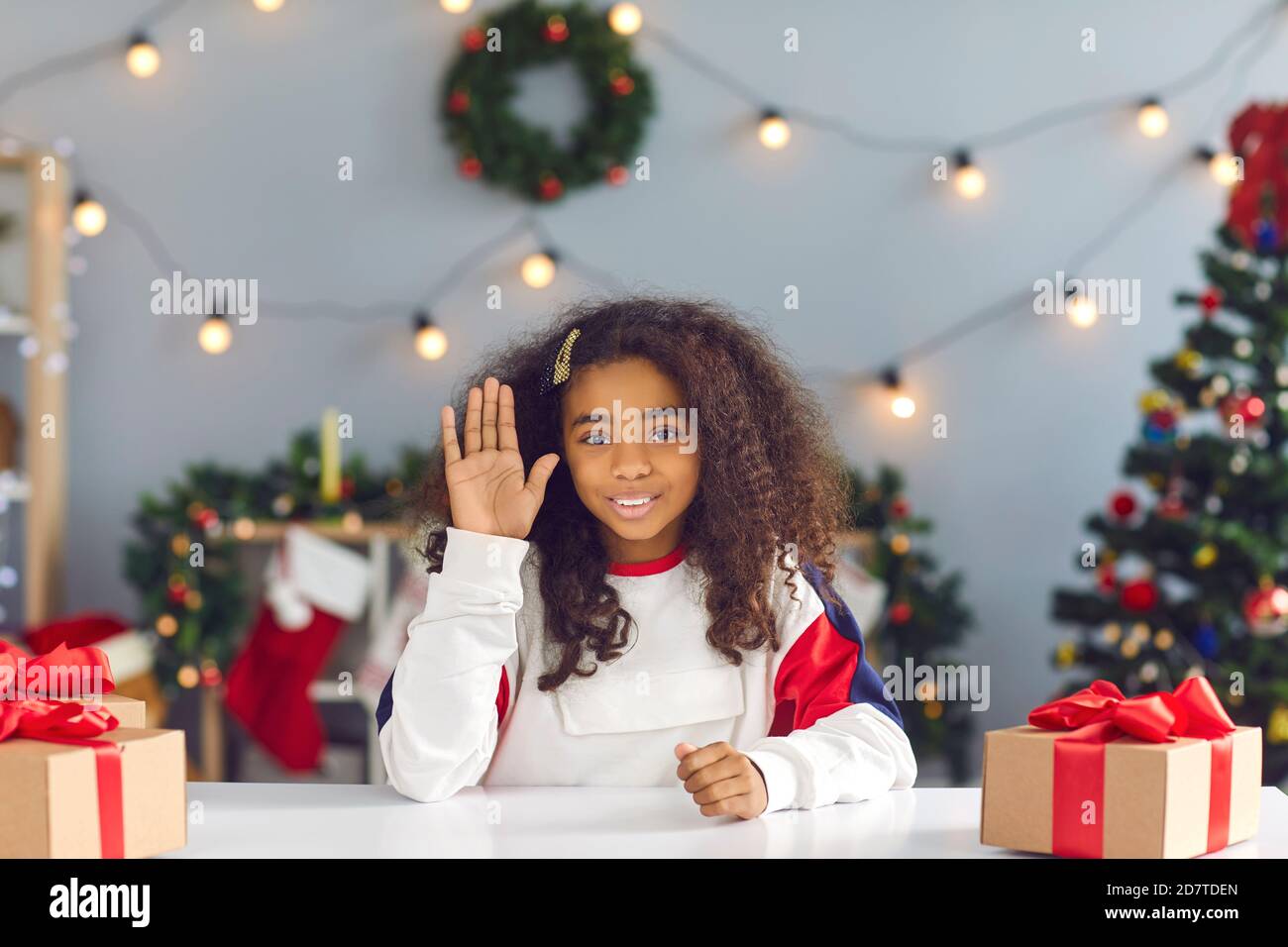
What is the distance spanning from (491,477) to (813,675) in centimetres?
40

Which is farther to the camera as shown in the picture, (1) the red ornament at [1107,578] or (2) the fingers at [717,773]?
(1) the red ornament at [1107,578]

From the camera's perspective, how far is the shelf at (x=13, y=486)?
11.8ft

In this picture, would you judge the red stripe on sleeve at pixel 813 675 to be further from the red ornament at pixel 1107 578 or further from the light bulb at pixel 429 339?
the light bulb at pixel 429 339

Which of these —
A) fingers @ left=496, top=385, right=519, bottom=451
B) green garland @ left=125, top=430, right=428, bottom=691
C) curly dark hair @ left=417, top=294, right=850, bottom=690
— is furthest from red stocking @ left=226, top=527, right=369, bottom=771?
fingers @ left=496, top=385, right=519, bottom=451

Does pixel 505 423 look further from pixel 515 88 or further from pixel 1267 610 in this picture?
pixel 515 88

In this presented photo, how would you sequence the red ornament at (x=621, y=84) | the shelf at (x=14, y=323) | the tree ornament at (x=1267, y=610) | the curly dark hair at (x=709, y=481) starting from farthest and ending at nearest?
the red ornament at (x=621, y=84) < the shelf at (x=14, y=323) < the tree ornament at (x=1267, y=610) < the curly dark hair at (x=709, y=481)

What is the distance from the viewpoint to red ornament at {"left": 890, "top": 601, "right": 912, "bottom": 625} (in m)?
3.42

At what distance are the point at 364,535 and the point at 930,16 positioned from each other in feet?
7.20

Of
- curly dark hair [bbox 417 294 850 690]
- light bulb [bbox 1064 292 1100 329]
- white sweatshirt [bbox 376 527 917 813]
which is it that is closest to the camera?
white sweatshirt [bbox 376 527 917 813]

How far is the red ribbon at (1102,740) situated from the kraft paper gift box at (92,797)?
0.68 metres

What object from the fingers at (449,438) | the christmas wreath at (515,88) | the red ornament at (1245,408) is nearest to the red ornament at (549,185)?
the christmas wreath at (515,88)

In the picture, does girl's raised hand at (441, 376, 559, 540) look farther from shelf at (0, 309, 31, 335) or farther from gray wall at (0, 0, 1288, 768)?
shelf at (0, 309, 31, 335)

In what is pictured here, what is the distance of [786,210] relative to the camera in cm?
387

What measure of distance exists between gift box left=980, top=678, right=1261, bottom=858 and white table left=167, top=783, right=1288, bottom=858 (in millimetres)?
29
